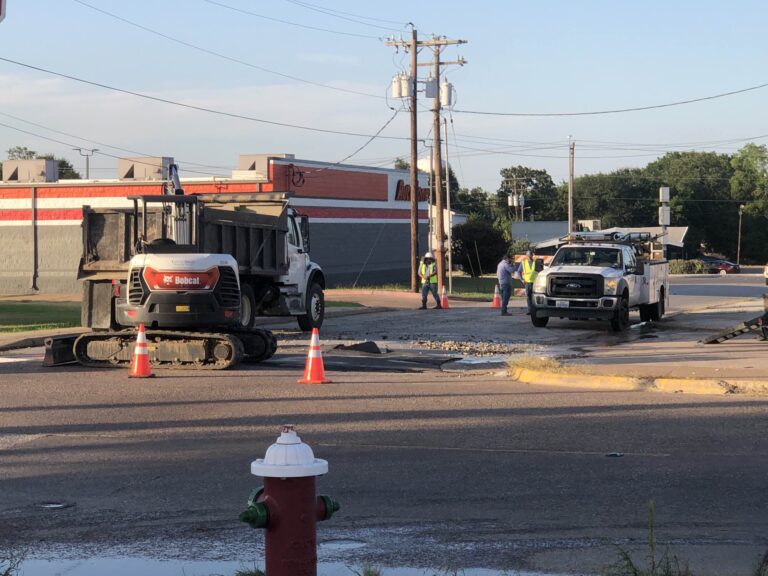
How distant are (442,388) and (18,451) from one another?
6.03 m

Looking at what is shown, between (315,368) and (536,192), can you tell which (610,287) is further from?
(536,192)

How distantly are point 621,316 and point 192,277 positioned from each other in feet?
38.3

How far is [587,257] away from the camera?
86.4 feet

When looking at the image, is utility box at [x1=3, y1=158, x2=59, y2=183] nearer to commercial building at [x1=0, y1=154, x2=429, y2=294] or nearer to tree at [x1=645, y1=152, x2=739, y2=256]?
commercial building at [x1=0, y1=154, x2=429, y2=294]

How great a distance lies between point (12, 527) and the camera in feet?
23.8

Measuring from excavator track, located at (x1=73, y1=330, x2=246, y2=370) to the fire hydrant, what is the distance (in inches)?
480

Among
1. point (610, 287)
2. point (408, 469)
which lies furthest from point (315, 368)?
point (610, 287)

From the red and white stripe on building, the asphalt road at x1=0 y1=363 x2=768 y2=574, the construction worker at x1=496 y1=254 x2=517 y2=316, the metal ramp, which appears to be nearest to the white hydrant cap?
the asphalt road at x1=0 y1=363 x2=768 y2=574

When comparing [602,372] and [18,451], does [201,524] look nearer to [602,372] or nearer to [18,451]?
[18,451]

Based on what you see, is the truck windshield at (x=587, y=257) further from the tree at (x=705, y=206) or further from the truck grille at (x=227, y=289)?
the tree at (x=705, y=206)

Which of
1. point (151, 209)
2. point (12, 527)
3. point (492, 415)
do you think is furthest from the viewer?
point (151, 209)

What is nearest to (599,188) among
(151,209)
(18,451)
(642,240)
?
(642,240)

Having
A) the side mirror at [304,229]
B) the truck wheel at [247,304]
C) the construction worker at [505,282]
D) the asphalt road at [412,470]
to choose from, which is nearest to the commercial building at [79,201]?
the construction worker at [505,282]

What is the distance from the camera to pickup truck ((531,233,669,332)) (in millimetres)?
24844
